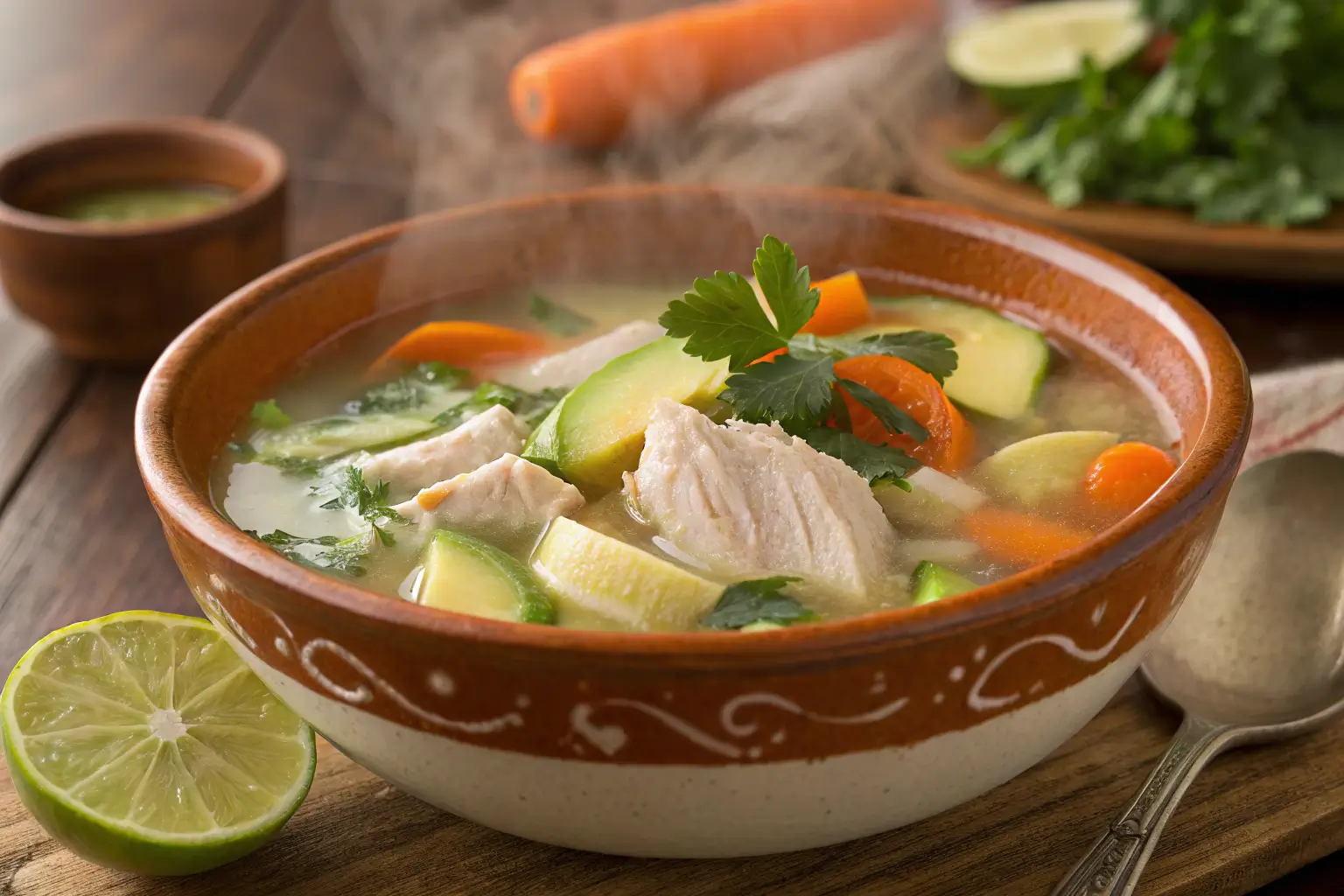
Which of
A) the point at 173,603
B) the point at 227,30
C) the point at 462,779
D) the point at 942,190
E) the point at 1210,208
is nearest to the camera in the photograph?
the point at 462,779

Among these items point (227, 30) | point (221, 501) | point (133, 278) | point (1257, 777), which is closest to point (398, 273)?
point (221, 501)

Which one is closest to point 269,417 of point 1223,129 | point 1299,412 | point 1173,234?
point 1299,412

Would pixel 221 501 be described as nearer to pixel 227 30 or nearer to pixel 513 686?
pixel 513 686

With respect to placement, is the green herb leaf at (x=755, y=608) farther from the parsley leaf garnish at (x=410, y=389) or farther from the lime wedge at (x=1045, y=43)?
the lime wedge at (x=1045, y=43)

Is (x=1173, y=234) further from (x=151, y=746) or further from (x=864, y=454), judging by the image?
(x=151, y=746)

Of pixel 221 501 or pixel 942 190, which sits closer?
pixel 221 501

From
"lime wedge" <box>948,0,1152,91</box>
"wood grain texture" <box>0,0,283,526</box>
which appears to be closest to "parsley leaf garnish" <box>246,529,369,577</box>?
"lime wedge" <box>948,0,1152,91</box>

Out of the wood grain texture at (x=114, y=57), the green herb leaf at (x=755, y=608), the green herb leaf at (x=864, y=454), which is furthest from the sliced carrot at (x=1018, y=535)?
the wood grain texture at (x=114, y=57)
